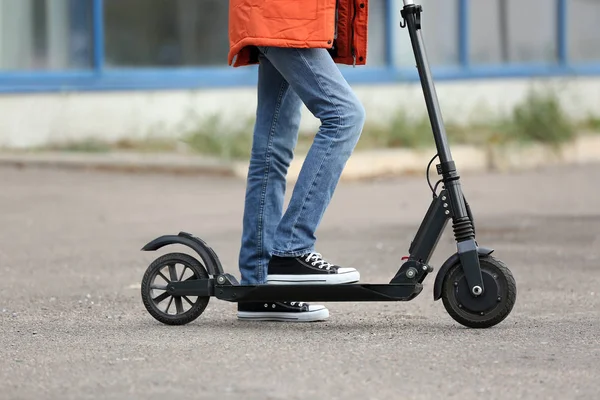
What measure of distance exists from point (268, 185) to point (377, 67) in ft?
32.8

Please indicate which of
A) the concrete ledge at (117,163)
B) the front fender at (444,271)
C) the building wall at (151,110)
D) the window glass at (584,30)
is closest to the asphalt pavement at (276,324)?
the front fender at (444,271)

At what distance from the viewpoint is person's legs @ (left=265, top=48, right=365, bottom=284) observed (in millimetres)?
4824

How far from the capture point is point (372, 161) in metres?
12.0

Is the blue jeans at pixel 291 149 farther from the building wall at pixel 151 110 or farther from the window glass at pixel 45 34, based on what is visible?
the window glass at pixel 45 34

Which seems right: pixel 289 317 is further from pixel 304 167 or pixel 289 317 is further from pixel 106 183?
pixel 106 183

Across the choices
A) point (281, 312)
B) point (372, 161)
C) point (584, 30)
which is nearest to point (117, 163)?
point (372, 161)

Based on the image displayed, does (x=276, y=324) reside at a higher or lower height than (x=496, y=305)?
lower

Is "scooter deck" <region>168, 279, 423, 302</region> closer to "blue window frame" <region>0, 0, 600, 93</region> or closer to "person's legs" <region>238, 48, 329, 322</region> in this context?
"person's legs" <region>238, 48, 329, 322</region>

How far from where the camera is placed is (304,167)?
193 inches

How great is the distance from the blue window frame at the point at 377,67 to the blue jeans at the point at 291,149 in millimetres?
7254

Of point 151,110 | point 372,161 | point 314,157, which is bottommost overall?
point 372,161

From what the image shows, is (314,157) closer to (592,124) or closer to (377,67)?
(377,67)

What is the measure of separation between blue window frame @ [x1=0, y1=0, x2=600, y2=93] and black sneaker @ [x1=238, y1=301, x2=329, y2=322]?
7320mm

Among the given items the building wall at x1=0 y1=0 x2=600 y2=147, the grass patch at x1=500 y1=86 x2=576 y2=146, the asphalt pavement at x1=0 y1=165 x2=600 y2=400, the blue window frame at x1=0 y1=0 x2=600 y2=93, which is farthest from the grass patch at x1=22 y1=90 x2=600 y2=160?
the asphalt pavement at x1=0 y1=165 x2=600 y2=400
